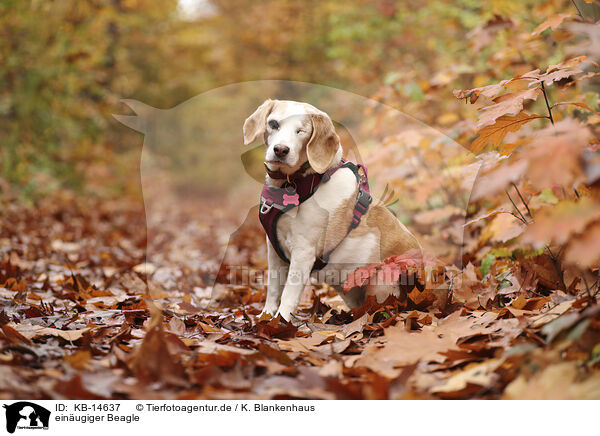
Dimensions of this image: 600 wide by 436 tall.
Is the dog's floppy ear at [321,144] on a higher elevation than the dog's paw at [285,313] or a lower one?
higher

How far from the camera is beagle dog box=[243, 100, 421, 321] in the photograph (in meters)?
2.97

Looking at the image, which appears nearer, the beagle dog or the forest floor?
the forest floor

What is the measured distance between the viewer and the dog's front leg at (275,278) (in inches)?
127

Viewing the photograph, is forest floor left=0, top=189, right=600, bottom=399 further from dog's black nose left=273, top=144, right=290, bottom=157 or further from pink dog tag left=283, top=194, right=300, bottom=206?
dog's black nose left=273, top=144, right=290, bottom=157

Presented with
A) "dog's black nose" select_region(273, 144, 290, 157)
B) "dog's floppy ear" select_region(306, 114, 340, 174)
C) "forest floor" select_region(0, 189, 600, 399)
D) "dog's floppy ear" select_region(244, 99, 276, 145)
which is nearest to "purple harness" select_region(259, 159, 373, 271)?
"dog's floppy ear" select_region(306, 114, 340, 174)

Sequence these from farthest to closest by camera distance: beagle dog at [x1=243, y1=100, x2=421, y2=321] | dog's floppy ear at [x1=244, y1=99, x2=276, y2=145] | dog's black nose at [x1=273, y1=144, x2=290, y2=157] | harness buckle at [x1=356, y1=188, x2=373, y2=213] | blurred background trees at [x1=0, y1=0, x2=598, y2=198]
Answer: blurred background trees at [x1=0, y1=0, x2=598, y2=198]
harness buckle at [x1=356, y1=188, x2=373, y2=213]
dog's floppy ear at [x1=244, y1=99, x2=276, y2=145]
beagle dog at [x1=243, y1=100, x2=421, y2=321]
dog's black nose at [x1=273, y1=144, x2=290, y2=157]

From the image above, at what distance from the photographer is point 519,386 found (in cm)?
167

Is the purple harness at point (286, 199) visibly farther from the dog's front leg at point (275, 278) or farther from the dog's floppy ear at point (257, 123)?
the dog's floppy ear at point (257, 123)

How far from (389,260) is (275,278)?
0.74m

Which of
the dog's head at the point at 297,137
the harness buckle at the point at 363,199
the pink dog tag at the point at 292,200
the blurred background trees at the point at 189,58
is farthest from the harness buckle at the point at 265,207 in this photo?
the blurred background trees at the point at 189,58

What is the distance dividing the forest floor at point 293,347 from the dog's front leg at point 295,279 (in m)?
0.10

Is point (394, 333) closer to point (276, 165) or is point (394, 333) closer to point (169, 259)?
point (276, 165)
